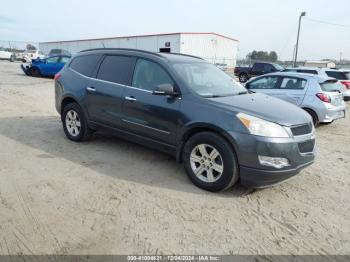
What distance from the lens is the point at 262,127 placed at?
3.85 metres

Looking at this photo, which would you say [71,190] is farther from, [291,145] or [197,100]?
[291,145]

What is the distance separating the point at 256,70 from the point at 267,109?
2029cm

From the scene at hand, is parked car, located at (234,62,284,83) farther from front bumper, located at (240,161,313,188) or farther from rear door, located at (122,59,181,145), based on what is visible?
front bumper, located at (240,161,313,188)

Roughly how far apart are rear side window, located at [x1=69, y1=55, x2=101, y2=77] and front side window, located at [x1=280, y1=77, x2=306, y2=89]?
5.41 m

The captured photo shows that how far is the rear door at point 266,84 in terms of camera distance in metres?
9.06

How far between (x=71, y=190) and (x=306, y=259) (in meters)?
2.87

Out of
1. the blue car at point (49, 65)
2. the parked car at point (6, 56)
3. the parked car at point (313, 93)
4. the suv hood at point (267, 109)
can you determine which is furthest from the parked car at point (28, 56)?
the suv hood at point (267, 109)

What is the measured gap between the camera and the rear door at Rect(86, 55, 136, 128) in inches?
207

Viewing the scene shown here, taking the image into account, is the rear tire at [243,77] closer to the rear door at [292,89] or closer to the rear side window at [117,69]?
the rear door at [292,89]

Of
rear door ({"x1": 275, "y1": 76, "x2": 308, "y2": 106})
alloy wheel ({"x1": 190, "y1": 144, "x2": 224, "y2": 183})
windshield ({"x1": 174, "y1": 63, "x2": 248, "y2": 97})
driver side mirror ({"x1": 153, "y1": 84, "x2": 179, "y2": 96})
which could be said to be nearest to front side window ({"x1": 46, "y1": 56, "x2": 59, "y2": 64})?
rear door ({"x1": 275, "y1": 76, "x2": 308, "y2": 106})

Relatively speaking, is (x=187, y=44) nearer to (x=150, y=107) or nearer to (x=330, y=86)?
(x=330, y=86)

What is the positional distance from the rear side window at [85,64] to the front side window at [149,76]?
1204mm

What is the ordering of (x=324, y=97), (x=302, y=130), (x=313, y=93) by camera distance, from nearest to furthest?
(x=302, y=130)
(x=324, y=97)
(x=313, y=93)

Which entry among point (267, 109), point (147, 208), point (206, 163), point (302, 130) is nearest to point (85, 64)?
point (206, 163)
